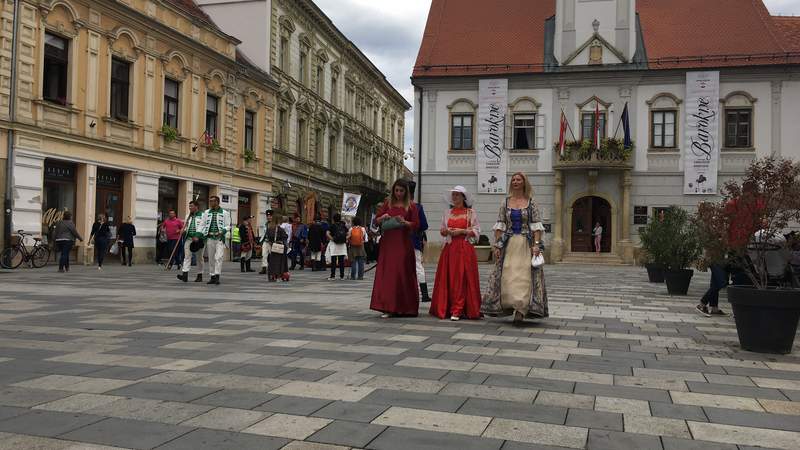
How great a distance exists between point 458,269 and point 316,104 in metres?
34.8

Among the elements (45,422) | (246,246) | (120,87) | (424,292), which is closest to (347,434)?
(45,422)

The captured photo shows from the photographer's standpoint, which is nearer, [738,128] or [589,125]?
[738,128]

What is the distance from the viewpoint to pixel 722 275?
33.2 feet

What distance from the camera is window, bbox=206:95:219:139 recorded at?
2950 centimetres

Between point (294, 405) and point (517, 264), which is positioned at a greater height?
point (517, 264)

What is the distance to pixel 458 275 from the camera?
29.7 ft

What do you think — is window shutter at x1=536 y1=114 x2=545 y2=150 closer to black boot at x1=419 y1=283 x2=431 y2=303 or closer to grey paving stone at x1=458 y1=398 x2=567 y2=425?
black boot at x1=419 y1=283 x2=431 y2=303

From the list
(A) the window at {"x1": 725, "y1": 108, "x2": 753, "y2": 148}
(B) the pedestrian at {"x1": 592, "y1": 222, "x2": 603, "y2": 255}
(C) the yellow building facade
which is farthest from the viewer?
(B) the pedestrian at {"x1": 592, "y1": 222, "x2": 603, "y2": 255}

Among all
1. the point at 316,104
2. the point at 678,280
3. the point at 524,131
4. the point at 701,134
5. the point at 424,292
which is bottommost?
the point at 424,292

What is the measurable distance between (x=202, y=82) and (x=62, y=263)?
1261cm

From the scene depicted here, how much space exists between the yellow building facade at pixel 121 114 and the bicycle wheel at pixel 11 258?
3.68 feet

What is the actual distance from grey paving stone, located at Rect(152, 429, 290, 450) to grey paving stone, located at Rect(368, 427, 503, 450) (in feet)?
1.65

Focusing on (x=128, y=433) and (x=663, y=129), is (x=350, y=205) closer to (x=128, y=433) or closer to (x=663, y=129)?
(x=663, y=129)

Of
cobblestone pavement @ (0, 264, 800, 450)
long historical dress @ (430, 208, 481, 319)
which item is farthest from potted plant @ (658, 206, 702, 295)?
long historical dress @ (430, 208, 481, 319)
